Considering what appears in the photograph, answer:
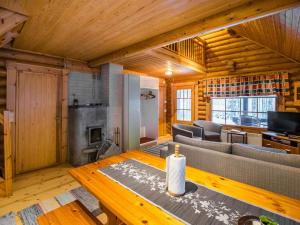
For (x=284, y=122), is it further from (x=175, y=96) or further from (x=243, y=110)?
(x=175, y=96)

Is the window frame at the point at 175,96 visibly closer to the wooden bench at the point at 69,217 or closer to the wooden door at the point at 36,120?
the wooden door at the point at 36,120

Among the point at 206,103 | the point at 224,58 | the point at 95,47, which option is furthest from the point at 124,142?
the point at 224,58

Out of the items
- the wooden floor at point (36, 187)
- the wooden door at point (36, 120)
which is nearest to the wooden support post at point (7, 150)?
the wooden floor at point (36, 187)

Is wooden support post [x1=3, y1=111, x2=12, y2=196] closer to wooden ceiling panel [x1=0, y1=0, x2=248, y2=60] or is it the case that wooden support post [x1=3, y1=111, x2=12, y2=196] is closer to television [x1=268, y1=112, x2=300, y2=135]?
wooden ceiling panel [x1=0, y1=0, x2=248, y2=60]

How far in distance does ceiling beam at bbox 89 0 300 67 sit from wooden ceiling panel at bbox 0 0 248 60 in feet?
0.23

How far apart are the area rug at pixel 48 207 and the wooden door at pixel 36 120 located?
1.52m

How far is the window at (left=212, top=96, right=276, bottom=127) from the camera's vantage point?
497 cm

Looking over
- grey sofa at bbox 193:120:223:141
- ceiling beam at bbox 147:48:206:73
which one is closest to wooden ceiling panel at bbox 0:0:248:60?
ceiling beam at bbox 147:48:206:73

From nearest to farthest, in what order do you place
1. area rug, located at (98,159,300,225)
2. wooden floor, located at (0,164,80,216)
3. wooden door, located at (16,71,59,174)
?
area rug, located at (98,159,300,225)
wooden floor, located at (0,164,80,216)
wooden door, located at (16,71,59,174)

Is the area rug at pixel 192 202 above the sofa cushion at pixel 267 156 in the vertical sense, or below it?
below

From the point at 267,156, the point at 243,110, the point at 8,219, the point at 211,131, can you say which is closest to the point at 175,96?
the point at 211,131

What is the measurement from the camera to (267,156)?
5.90 ft

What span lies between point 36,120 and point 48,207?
2040mm

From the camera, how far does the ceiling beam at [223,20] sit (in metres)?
1.80
